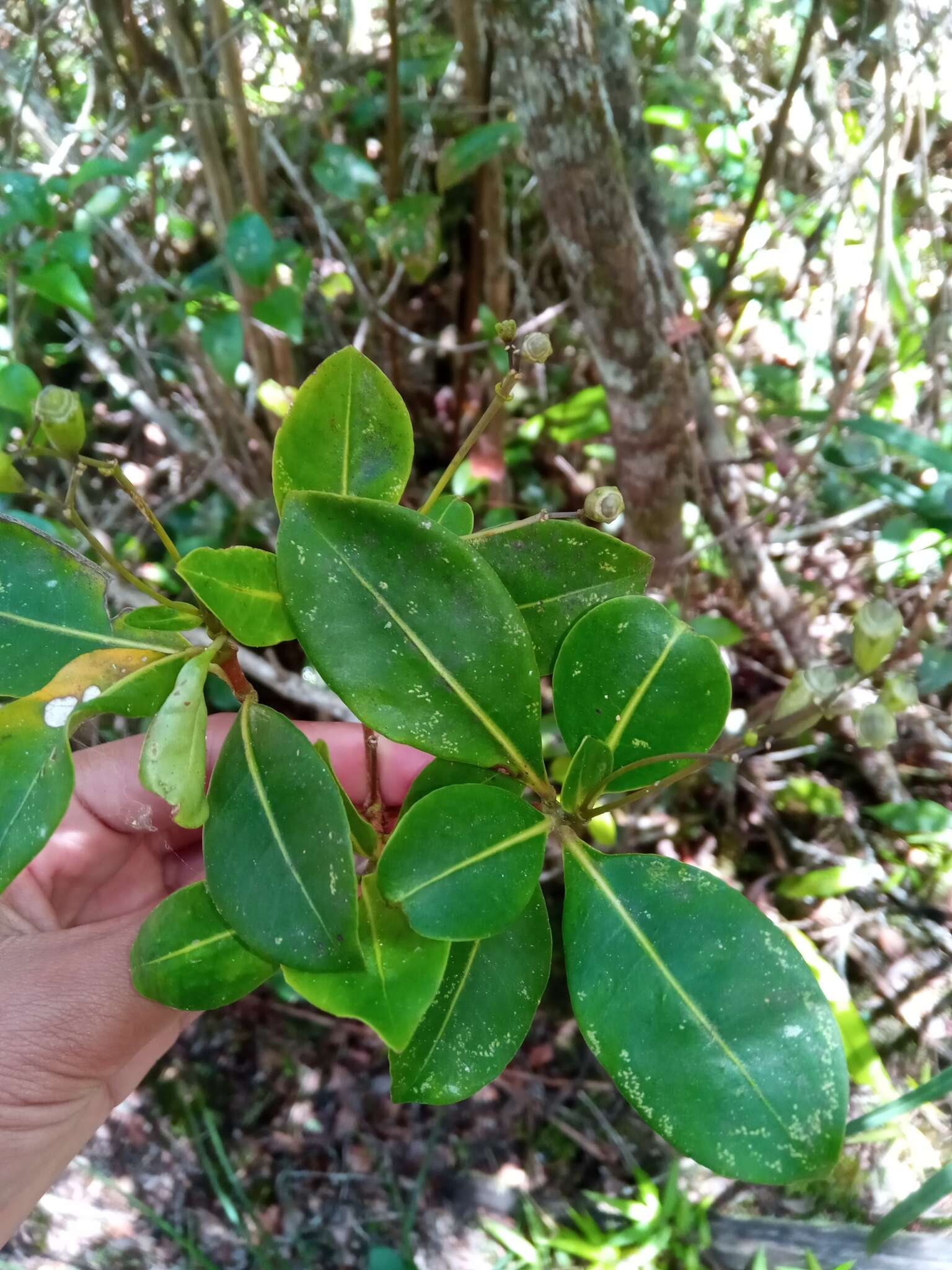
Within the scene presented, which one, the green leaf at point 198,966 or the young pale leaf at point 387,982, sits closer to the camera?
the young pale leaf at point 387,982

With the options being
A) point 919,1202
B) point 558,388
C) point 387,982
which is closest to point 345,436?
point 387,982

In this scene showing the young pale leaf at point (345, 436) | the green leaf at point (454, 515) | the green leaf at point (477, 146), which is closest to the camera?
the young pale leaf at point (345, 436)

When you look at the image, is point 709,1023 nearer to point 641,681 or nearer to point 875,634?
point 641,681

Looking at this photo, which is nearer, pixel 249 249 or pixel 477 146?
pixel 249 249

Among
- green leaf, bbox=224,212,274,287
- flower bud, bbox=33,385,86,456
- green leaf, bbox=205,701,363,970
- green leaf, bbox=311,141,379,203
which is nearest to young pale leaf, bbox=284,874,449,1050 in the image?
green leaf, bbox=205,701,363,970

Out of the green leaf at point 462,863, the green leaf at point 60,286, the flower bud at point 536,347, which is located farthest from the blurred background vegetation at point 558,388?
the green leaf at point 462,863

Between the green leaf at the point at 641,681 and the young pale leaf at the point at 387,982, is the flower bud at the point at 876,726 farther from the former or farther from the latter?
the young pale leaf at the point at 387,982

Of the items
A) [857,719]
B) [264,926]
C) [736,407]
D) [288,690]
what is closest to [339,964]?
[264,926]
